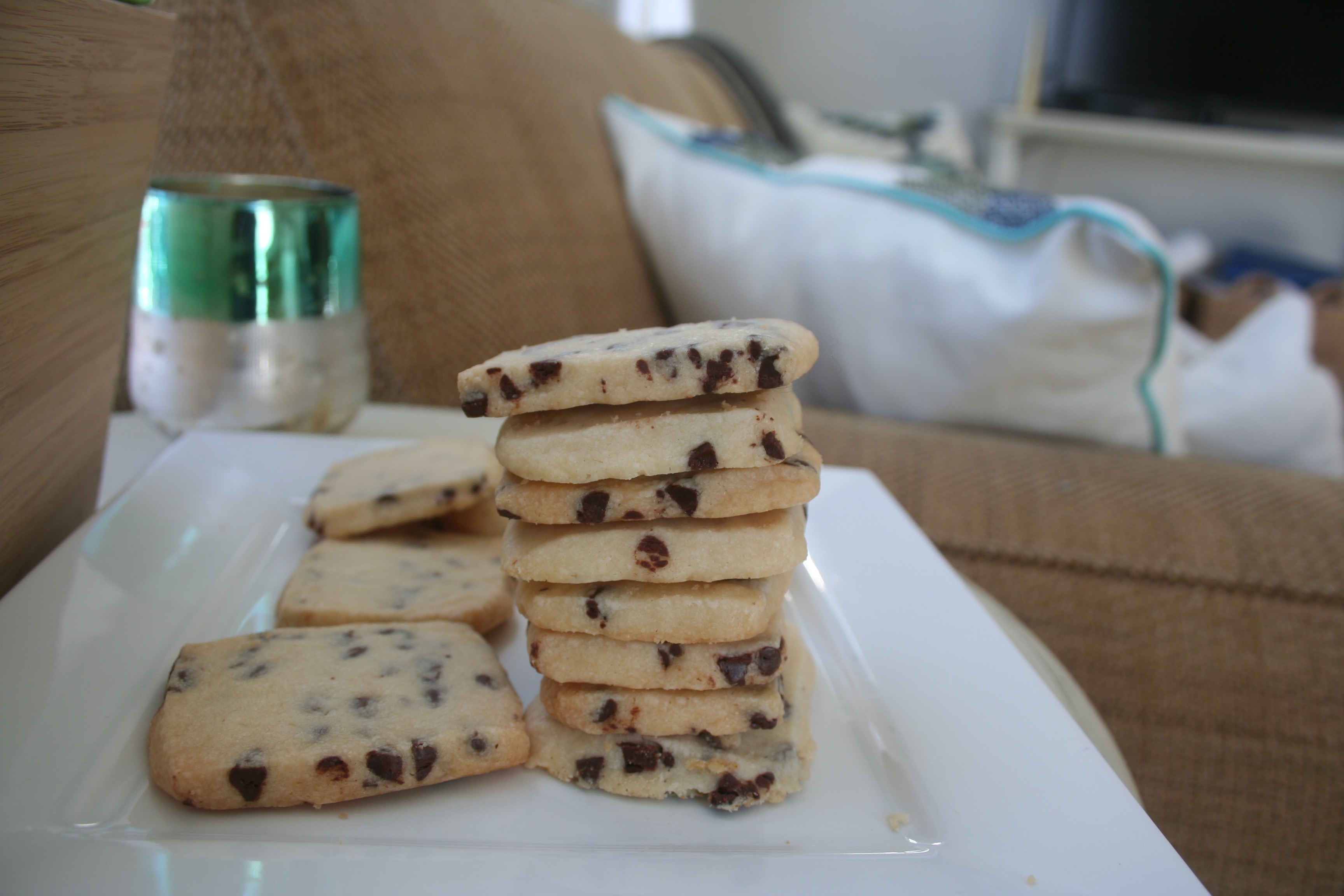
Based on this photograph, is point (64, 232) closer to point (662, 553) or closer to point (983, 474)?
point (662, 553)

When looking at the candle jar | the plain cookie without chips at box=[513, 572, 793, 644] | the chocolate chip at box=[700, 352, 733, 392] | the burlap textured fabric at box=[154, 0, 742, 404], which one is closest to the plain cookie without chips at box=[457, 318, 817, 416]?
the chocolate chip at box=[700, 352, 733, 392]

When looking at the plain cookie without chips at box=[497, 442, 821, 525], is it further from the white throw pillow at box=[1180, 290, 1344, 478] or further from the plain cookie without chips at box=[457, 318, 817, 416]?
the white throw pillow at box=[1180, 290, 1344, 478]

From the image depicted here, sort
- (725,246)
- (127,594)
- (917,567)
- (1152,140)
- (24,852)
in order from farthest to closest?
(1152,140), (725,246), (917,567), (127,594), (24,852)

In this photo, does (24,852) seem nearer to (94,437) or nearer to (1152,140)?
(94,437)

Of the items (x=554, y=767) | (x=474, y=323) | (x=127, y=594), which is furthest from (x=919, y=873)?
(x=474, y=323)

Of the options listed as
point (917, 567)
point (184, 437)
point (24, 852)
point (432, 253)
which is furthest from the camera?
point (432, 253)

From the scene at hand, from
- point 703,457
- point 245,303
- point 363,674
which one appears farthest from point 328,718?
point 245,303
